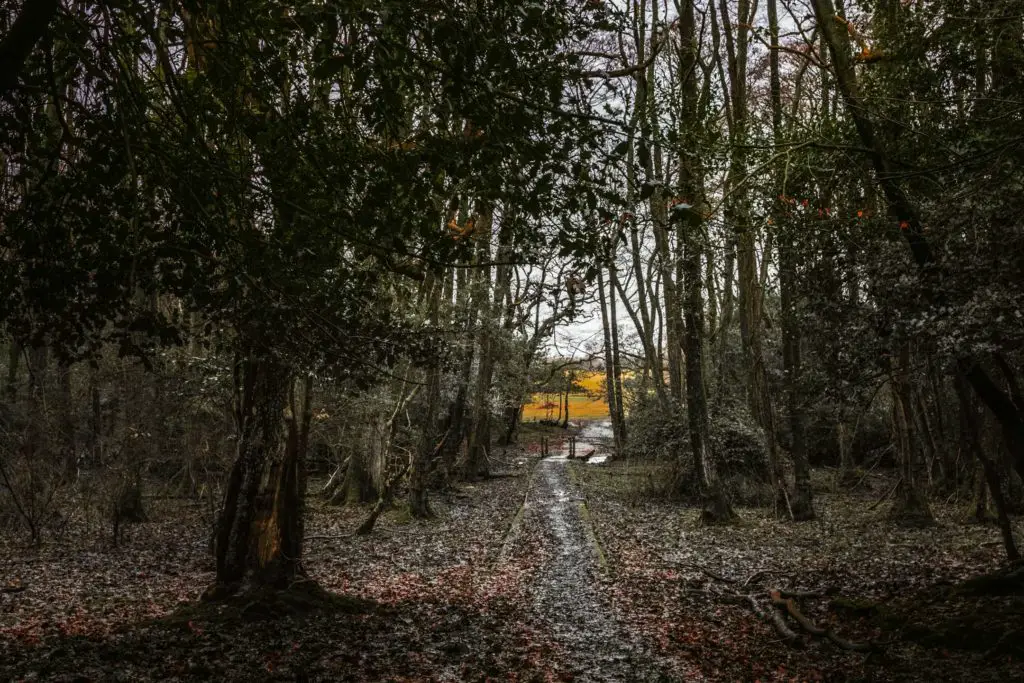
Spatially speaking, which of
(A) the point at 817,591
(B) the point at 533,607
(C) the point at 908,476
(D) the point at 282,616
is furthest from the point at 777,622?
(C) the point at 908,476

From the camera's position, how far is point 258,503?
30.7 ft

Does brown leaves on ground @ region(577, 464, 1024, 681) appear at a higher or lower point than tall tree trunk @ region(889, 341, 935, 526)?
lower

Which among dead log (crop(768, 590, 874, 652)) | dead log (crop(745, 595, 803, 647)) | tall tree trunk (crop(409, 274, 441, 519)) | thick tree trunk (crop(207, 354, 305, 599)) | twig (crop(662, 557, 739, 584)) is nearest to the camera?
dead log (crop(768, 590, 874, 652))

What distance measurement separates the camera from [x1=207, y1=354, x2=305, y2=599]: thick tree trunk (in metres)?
9.21

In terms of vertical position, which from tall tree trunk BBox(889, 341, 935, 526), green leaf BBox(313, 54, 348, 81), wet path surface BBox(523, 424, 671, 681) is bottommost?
wet path surface BBox(523, 424, 671, 681)

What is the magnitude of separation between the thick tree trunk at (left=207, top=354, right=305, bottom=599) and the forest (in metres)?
0.04

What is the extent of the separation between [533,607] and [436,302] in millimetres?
8134

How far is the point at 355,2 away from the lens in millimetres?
3881

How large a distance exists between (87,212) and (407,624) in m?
6.09

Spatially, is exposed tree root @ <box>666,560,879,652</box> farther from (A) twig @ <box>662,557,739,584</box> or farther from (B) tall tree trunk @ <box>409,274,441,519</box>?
(B) tall tree trunk @ <box>409,274,441,519</box>

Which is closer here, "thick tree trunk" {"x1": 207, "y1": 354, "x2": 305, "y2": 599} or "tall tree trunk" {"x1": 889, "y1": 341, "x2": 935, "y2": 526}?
"thick tree trunk" {"x1": 207, "y1": 354, "x2": 305, "y2": 599}

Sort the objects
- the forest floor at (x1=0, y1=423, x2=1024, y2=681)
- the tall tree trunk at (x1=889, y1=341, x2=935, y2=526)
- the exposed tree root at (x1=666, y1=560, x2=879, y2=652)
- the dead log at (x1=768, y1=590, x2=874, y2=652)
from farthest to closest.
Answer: the tall tree trunk at (x1=889, y1=341, x2=935, y2=526)
the exposed tree root at (x1=666, y1=560, x2=879, y2=652)
the dead log at (x1=768, y1=590, x2=874, y2=652)
the forest floor at (x1=0, y1=423, x2=1024, y2=681)

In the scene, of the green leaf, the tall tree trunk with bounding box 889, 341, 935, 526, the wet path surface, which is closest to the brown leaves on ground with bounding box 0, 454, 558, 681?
the wet path surface

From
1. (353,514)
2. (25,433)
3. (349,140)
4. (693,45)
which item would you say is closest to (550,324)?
(353,514)
